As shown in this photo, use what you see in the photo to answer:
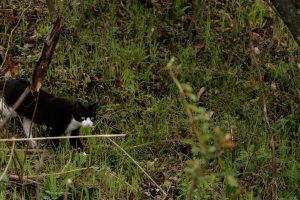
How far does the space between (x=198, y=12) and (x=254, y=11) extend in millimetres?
1051

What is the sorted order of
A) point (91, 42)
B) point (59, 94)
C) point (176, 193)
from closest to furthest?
1. point (176, 193)
2. point (59, 94)
3. point (91, 42)

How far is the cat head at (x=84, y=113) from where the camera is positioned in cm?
613

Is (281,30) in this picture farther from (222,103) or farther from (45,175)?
(45,175)

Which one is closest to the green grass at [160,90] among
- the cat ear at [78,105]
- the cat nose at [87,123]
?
the cat nose at [87,123]

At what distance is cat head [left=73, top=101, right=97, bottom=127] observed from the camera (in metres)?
6.13

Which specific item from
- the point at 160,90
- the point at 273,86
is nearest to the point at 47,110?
the point at 160,90

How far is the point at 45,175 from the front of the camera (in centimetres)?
490

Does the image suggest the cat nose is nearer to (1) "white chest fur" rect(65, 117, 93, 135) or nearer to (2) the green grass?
(1) "white chest fur" rect(65, 117, 93, 135)

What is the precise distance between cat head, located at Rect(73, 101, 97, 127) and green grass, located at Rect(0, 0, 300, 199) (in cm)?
21

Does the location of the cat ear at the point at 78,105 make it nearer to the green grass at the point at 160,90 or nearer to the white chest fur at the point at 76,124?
the white chest fur at the point at 76,124

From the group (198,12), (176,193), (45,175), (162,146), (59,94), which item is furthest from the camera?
(198,12)

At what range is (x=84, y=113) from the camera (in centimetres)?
612

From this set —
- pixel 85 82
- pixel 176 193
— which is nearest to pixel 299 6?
pixel 176 193

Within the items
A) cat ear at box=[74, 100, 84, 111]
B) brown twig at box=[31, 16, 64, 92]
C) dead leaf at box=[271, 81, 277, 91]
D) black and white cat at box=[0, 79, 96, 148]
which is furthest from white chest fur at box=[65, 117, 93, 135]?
dead leaf at box=[271, 81, 277, 91]
